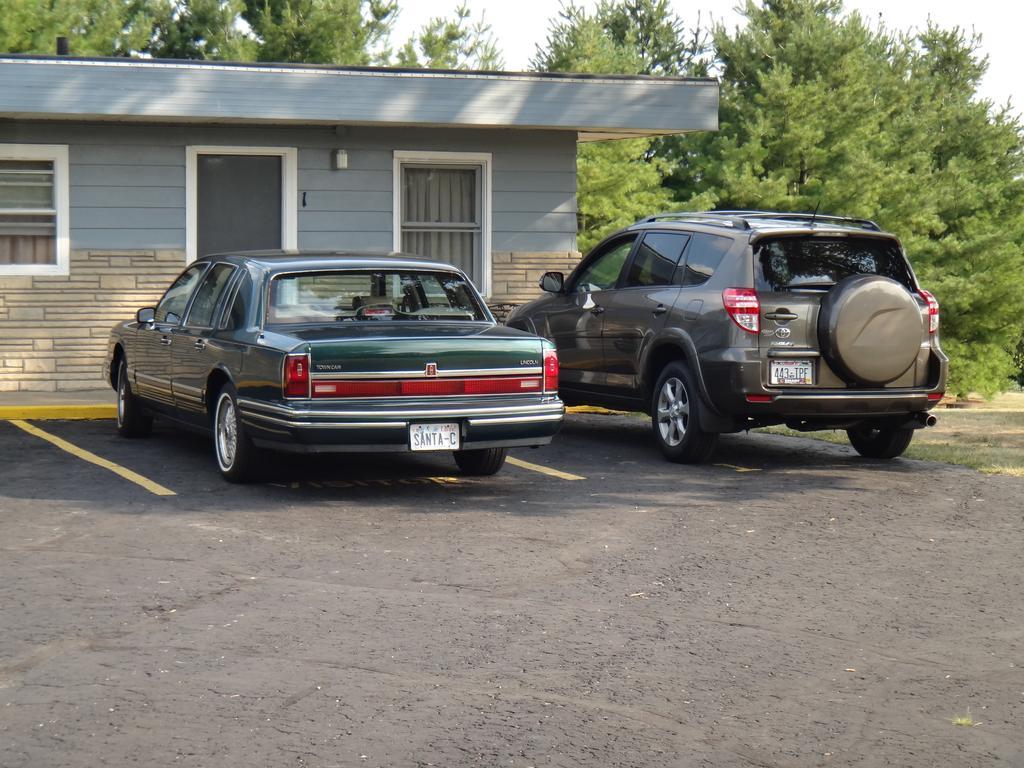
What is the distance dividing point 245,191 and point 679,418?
7535 mm

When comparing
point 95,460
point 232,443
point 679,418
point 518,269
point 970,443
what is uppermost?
point 518,269

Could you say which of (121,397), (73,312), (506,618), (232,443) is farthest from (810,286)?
(73,312)

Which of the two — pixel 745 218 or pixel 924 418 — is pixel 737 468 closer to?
pixel 924 418

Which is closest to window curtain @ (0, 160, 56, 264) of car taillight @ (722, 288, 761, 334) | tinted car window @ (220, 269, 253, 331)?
tinted car window @ (220, 269, 253, 331)

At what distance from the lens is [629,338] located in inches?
489

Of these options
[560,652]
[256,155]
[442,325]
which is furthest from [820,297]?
[256,155]

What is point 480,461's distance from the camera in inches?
441

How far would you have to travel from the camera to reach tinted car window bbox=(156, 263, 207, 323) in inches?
474

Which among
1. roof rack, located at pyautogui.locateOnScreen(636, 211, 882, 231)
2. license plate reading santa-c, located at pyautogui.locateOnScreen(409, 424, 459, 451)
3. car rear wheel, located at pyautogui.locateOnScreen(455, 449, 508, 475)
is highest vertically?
roof rack, located at pyautogui.locateOnScreen(636, 211, 882, 231)

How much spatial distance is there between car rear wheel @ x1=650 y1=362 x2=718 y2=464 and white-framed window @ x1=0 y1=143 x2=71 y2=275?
311 inches

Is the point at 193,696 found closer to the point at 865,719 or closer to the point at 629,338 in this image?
the point at 865,719

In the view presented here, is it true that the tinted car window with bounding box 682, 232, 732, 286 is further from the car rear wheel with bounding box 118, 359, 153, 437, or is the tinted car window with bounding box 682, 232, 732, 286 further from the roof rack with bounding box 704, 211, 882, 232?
the car rear wheel with bounding box 118, 359, 153, 437

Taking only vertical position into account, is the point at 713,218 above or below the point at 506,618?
above

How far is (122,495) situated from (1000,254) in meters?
32.5
